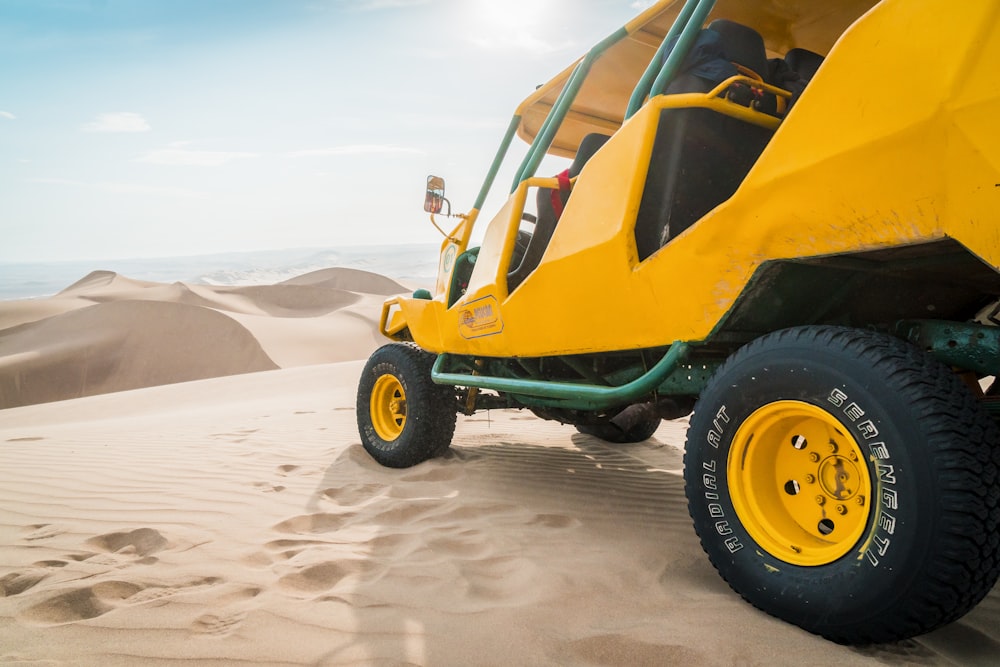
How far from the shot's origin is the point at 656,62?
241cm

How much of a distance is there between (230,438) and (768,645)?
528 centimetres

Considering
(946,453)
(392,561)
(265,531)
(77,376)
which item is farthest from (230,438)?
(77,376)

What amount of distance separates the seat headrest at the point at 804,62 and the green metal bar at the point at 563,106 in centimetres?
80

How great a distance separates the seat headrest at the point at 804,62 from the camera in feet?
9.34

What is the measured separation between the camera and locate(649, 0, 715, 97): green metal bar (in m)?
2.19

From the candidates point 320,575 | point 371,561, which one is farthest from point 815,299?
point 320,575

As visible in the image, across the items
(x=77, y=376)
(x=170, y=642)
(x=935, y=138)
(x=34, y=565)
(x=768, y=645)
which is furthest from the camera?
(x=77, y=376)

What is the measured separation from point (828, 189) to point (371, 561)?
2.00 m

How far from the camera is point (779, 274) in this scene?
6.26 ft

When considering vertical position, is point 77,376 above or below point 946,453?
below

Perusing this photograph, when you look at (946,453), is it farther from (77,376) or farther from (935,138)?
(77,376)

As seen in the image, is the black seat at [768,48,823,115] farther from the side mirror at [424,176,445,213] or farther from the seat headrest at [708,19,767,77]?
the side mirror at [424,176,445,213]

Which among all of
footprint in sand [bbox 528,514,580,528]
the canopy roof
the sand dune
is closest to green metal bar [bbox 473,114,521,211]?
the canopy roof

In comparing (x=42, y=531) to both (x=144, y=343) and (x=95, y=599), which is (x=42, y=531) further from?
(x=144, y=343)
